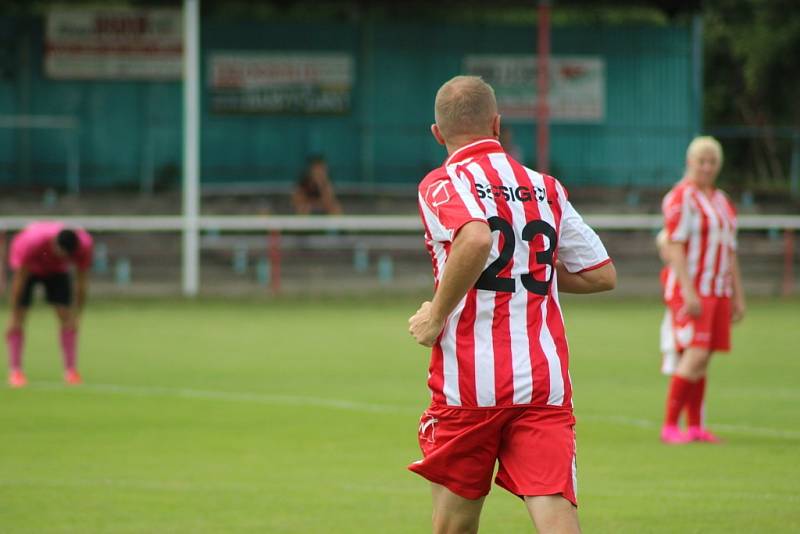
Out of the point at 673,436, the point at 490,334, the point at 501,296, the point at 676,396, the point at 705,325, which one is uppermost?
the point at 501,296

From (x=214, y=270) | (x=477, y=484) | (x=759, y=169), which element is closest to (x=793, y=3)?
(x=759, y=169)

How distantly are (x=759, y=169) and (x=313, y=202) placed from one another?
22.1 meters

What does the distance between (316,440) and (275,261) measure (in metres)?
16.1

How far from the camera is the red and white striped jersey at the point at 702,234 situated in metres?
9.49

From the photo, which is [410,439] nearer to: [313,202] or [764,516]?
[764,516]

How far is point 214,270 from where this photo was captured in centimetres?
2697

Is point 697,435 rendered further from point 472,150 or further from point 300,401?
point 472,150

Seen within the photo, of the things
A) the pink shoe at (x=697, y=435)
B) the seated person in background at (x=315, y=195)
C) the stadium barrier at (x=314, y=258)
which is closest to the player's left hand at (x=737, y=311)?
the pink shoe at (x=697, y=435)

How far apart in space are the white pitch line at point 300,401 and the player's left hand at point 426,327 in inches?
233

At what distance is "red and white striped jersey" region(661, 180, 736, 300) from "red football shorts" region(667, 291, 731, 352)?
0.08 m

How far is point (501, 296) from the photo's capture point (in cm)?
488

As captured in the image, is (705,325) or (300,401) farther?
(300,401)

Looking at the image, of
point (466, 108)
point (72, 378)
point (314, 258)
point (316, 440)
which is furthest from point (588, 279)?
point (314, 258)

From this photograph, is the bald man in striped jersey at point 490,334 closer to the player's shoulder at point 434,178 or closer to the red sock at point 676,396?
the player's shoulder at point 434,178
